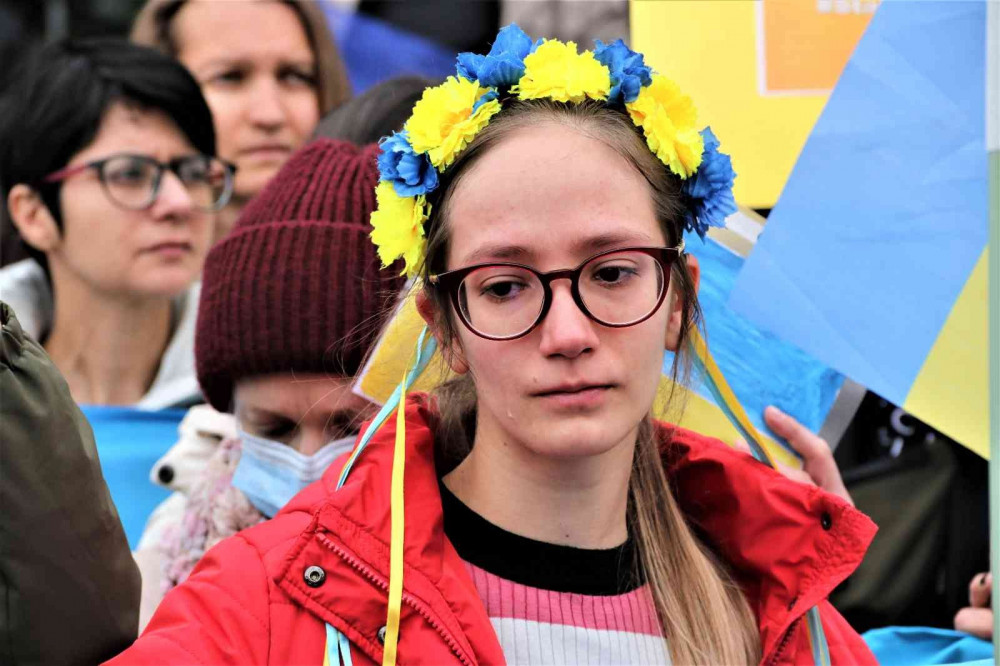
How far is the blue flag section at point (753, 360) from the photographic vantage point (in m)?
2.66

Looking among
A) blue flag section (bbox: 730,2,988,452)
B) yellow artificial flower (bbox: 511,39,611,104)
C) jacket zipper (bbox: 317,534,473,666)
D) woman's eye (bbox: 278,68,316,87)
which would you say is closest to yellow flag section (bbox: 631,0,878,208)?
blue flag section (bbox: 730,2,988,452)

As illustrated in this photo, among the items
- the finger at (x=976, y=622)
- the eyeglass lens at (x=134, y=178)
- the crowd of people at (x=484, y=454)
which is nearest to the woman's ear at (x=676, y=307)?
the crowd of people at (x=484, y=454)

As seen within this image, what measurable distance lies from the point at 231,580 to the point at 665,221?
85cm

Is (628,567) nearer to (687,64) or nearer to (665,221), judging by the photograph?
(665,221)

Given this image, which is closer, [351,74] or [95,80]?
[95,80]

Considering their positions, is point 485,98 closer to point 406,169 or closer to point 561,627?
point 406,169

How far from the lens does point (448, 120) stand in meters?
2.01

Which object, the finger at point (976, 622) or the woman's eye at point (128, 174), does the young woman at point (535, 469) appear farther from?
the woman's eye at point (128, 174)

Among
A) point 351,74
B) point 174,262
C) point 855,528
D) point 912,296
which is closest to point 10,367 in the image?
point 855,528

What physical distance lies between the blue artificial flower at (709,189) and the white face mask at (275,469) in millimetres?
874

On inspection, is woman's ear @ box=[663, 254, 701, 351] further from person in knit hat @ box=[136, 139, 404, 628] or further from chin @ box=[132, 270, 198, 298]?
chin @ box=[132, 270, 198, 298]

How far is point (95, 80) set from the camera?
3.68 metres

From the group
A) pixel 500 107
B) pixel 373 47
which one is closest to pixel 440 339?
pixel 500 107

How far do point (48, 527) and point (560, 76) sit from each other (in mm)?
996
